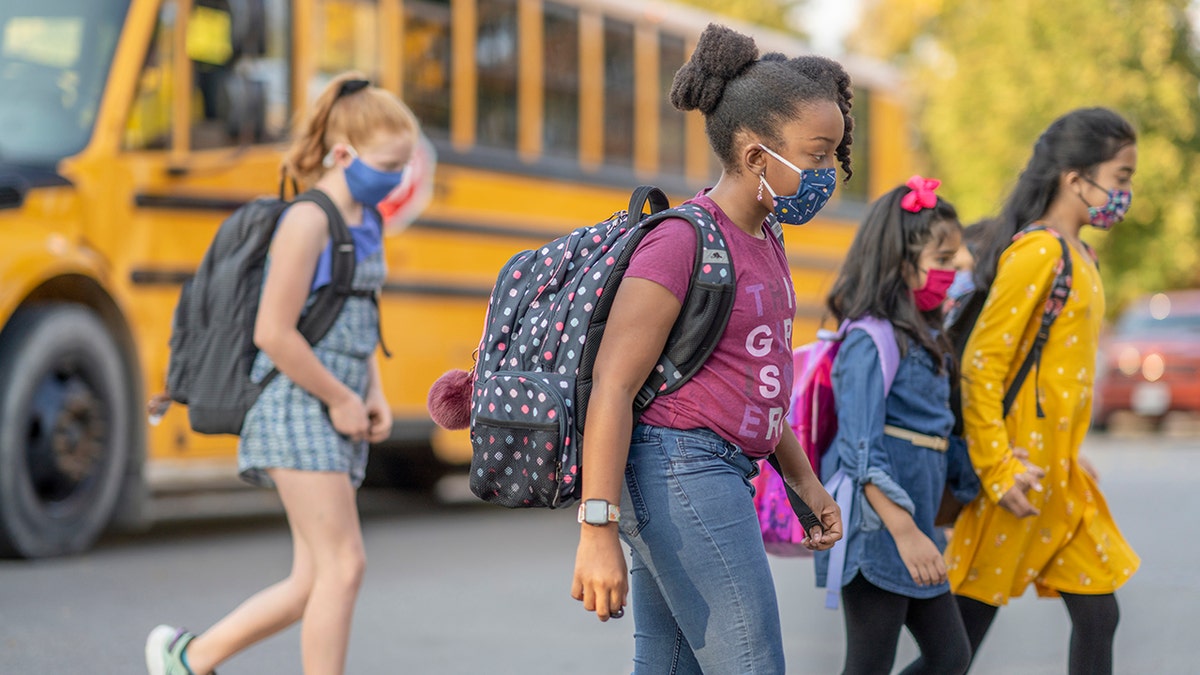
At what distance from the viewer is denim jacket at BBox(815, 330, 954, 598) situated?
12.2 feet

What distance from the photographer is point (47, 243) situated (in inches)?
291

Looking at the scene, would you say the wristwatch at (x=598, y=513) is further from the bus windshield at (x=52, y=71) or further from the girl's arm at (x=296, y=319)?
the bus windshield at (x=52, y=71)

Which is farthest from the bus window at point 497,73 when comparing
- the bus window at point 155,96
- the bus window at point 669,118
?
the bus window at point 155,96

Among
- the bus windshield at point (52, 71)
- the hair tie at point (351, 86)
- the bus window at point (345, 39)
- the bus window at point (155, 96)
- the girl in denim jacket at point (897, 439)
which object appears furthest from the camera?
the bus window at point (345, 39)

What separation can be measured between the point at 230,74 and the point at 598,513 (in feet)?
20.4

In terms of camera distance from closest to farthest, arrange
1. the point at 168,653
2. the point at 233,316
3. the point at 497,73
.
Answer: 1. the point at 168,653
2. the point at 233,316
3. the point at 497,73

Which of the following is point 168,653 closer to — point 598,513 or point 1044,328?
point 598,513

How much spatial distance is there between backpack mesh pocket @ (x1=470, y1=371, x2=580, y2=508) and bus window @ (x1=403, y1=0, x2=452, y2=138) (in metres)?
7.09

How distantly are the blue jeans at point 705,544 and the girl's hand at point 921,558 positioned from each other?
89 centimetres

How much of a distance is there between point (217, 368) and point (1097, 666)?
7.52 ft

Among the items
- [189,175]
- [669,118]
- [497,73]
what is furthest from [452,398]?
[669,118]

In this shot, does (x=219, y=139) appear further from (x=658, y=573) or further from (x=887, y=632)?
(x=658, y=573)

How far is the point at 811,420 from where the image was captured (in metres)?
3.95

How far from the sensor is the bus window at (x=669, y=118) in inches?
453
